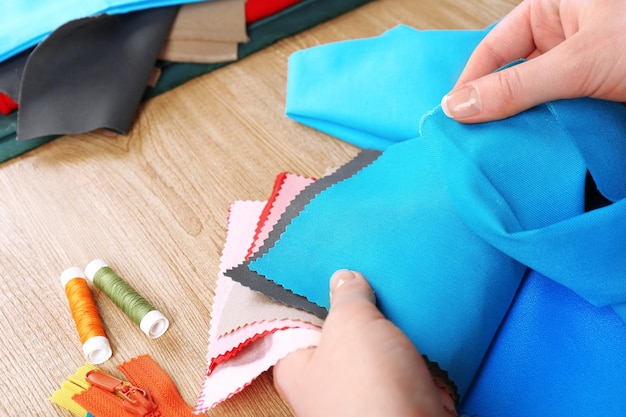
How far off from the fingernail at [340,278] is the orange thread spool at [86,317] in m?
0.30

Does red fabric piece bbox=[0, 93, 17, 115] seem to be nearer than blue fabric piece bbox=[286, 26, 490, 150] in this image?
No

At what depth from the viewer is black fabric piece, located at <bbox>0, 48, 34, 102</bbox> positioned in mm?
1125

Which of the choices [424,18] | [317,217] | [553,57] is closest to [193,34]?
[424,18]

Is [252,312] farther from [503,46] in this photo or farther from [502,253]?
[503,46]

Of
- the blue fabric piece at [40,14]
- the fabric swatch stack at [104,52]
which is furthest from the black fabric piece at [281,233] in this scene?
the blue fabric piece at [40,14]

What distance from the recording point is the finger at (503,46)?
2.94 feet

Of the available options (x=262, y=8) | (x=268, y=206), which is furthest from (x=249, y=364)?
(x=262, y=8)

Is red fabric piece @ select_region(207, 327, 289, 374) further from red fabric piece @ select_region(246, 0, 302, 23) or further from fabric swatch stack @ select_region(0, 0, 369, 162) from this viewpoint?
red fabric piece @ select_region(246, 0, 302, 23)

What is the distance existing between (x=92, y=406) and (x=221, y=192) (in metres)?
0.39

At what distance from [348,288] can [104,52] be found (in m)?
0.74

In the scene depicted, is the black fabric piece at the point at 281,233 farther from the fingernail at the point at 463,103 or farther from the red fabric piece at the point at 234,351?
the fingernail at the point at 463,103

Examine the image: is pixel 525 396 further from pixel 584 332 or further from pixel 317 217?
pixel 317 217

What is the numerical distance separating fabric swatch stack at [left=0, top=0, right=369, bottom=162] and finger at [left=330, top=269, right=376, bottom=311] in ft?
1.84

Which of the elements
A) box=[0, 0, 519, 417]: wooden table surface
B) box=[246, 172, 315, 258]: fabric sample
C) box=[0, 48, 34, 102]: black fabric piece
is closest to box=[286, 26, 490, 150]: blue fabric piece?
box=[0, 0, 519, 417]: wooden table surface
